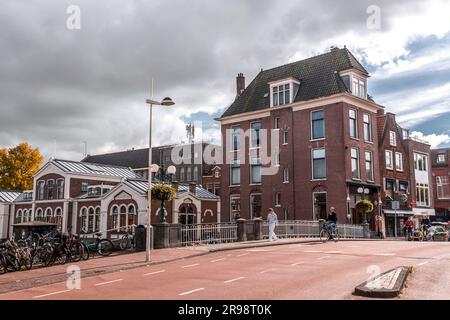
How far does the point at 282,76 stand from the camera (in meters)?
44.3

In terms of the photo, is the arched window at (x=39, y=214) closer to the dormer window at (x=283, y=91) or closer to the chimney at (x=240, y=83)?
the chimney at (x=240, y=83)

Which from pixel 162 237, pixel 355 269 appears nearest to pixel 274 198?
pixel 162 237

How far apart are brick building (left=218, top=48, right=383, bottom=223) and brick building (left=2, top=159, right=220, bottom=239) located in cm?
387

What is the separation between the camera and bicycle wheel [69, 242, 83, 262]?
19047 millimetres

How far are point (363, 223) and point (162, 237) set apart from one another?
19401mm

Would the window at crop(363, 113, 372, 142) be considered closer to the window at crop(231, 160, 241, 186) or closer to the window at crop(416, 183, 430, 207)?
the window at crop(231, 160, 241, 186)

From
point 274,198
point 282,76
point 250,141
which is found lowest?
point 274,198

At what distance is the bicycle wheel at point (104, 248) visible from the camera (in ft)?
70.7

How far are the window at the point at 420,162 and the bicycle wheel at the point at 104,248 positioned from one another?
127 ft

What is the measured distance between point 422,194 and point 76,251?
42339mm

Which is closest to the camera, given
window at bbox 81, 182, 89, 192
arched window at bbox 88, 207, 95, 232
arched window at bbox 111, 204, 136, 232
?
arched window at bbox 111, 204, 136, 232

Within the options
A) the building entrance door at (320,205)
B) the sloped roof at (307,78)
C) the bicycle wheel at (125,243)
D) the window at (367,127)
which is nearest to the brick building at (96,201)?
the sloped roof at (307,78)

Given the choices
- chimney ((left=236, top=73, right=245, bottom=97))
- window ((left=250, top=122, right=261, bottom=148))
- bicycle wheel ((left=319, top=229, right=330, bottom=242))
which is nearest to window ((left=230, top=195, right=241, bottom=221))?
window ((left=250, top=122, right=261, bottom=148))
